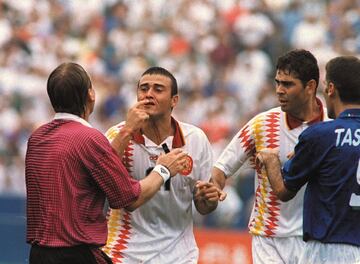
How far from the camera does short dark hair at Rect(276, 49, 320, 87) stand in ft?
30.3

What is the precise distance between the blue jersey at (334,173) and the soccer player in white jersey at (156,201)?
1376 millimetres

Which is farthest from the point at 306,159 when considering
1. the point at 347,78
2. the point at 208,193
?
the point at 208,193

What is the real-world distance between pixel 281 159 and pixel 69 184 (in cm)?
236

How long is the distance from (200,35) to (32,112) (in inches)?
122

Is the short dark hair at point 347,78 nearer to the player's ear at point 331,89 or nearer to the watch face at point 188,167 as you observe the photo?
the player's ear at point 331,89

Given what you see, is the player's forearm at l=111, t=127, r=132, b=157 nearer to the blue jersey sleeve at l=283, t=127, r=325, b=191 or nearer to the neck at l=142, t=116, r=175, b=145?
the neck at l=142, t=116, r=175, b=145

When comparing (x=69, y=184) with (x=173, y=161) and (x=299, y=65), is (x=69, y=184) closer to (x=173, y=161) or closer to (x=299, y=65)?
(x=173, y=161)

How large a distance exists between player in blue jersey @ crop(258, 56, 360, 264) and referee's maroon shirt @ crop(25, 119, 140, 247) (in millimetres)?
1274

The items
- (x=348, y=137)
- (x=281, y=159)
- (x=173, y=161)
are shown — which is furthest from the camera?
(x=281, y=159)

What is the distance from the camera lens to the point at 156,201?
368 inches

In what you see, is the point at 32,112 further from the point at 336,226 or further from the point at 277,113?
the point at 336,226

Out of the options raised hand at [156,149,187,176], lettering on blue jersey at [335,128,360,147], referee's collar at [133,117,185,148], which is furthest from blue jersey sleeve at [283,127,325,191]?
referee's collar at [133,117,185,148]

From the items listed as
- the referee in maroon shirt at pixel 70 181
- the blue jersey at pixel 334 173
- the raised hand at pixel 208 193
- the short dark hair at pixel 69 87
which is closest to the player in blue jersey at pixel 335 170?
the blue jersey at pixel 334 173

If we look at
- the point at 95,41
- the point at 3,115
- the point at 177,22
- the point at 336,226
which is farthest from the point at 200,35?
the point at 336,226
